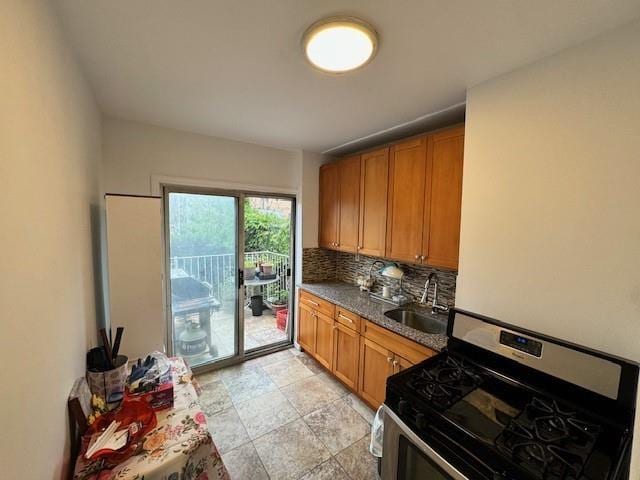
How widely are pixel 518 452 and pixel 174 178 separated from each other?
2838 mm

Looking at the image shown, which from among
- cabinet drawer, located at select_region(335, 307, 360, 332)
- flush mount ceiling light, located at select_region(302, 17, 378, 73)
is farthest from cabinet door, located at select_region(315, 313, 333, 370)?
flush mount ceiling light, located at select_region(302, 17, 378, 73)

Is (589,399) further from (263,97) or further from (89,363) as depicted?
(89,363)

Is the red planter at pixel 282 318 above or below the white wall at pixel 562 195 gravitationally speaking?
below

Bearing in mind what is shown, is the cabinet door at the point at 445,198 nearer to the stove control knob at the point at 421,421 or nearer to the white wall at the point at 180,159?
the stove control knob at the point at 421,421

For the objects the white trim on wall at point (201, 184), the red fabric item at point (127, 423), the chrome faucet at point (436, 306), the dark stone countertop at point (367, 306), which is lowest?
the red fabric item at point (127, 423)

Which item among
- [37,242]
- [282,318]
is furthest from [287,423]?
[37,242]

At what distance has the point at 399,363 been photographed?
1.89 m

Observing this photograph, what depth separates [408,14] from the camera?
3.42ft

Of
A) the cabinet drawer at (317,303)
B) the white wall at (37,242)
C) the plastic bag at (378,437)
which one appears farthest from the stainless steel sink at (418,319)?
the white wall at (37,242)

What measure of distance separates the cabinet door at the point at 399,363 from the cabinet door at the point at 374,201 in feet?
2.90

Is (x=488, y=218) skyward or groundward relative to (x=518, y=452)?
skyward

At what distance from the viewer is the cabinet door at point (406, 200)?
2072mm

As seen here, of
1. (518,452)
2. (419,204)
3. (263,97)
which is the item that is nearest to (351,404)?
(518,452)

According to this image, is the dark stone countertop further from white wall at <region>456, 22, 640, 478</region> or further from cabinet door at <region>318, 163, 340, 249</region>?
cabinet door at <region>318, 163, 340, 249</region>
